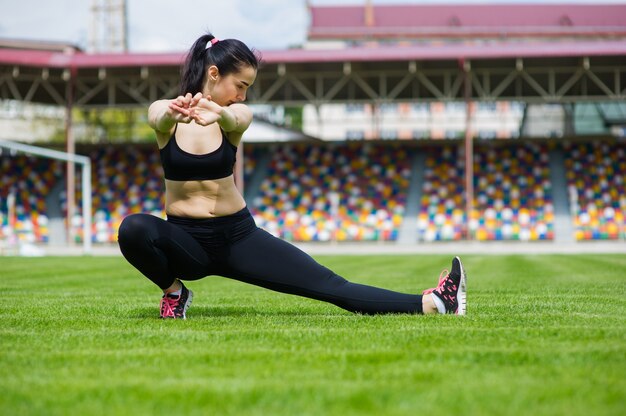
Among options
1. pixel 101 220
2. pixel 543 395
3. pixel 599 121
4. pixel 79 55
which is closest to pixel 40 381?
pixel 543 395

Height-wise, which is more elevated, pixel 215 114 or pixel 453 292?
pixel 215 114

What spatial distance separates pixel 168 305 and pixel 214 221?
713mm

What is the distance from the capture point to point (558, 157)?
32.6 meters

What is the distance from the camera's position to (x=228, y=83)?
193 inches

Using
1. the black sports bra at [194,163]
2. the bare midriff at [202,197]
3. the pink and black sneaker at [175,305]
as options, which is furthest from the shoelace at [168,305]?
the black sports bra at [194,163]

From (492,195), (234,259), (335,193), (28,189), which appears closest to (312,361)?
(234,259)

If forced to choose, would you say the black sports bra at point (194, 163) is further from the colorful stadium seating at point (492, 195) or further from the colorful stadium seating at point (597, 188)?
the colorful stadium seating at point (597, 188)

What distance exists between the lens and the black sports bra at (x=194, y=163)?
478 cm

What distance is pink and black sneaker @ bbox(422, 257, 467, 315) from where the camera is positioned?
515 cm

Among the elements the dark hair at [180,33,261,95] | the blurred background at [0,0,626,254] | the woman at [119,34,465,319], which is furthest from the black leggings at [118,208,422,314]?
the blurred background at [0,0,626,254]

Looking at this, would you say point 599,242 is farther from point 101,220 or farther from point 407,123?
point 407,123

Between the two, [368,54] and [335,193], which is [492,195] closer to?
[335,193]

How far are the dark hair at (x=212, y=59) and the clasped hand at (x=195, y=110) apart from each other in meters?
0.41

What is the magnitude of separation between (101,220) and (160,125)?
1108 inches
